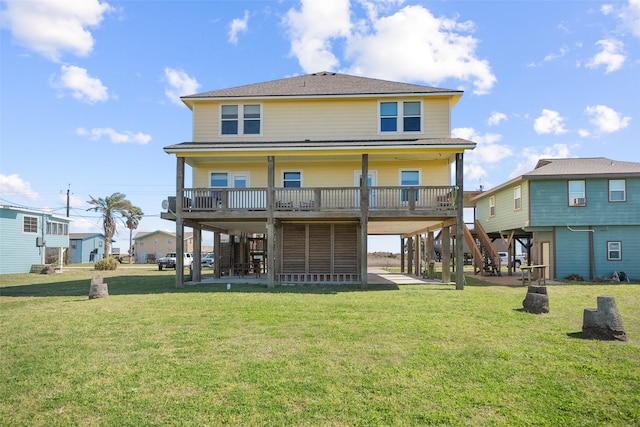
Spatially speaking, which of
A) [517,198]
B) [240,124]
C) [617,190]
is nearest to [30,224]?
[240,124]

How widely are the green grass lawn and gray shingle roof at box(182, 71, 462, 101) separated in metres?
10.9

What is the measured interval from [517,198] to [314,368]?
786 inches

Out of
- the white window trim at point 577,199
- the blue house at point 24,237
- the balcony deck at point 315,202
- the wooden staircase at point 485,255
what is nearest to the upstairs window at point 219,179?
the balcony deck at point 315,202

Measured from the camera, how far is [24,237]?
93.6ft

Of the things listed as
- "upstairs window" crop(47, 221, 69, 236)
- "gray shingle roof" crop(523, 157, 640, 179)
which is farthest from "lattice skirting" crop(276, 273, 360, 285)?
"upstairs window" crop(47, 221, 69, 236)

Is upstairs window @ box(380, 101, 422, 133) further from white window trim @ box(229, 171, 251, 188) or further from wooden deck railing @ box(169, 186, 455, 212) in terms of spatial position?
white window trim @ box(229, 171, 251, 188)

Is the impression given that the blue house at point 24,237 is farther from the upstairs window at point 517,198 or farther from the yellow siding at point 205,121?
the upstairs window at point 517,198

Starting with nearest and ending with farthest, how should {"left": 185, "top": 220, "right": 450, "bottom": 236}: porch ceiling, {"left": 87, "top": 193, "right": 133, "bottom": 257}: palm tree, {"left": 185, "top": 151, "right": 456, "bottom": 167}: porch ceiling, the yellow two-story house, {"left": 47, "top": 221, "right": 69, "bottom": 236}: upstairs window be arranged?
1. {"left": 185, "top": 151, "right": 456, "bottom": 167}: porch ceiling
2. the yellow two-story house
3. {"left": 185, "top": 220, "right": 450, "bottom": 236}: porch ceiling
4. {"left": 47, "top": 221, "right": 69, "bottom": 236}: upstairs window
5. {"left": 87, "top": 193, "right": 133, "bottom": 257}: palm tree

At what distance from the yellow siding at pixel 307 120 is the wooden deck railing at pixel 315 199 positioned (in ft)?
8.61

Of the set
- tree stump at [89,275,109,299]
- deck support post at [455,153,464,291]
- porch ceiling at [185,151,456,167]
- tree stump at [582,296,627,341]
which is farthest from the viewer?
porch ceiling at [185,151,456,167]

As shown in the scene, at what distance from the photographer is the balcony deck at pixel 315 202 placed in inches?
627

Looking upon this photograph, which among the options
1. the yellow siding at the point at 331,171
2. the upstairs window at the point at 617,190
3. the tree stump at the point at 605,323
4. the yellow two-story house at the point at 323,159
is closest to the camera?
the tree stump at the point at 605,323

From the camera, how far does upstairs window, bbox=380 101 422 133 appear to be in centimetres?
1834

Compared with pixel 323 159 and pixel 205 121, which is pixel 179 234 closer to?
pixel 205 121
